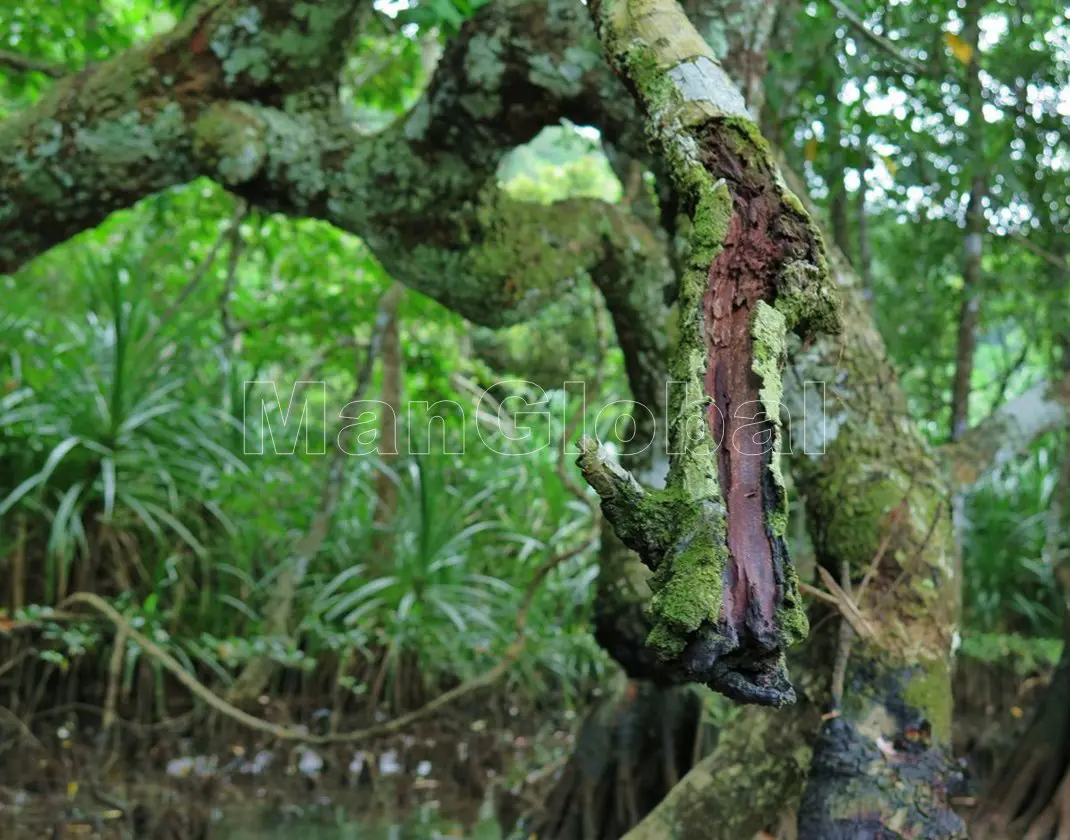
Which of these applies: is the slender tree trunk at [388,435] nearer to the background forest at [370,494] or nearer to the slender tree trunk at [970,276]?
the background forest at [370,494]

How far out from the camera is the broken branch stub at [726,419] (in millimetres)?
1000

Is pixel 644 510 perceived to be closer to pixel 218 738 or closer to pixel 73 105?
pixel 73 105

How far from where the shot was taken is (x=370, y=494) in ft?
20.4

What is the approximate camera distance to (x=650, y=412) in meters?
3.23

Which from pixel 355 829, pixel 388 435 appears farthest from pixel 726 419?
pixel 388 435

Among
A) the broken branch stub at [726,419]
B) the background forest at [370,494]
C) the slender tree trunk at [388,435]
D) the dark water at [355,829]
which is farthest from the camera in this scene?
the slender tree trunk at [388,435]

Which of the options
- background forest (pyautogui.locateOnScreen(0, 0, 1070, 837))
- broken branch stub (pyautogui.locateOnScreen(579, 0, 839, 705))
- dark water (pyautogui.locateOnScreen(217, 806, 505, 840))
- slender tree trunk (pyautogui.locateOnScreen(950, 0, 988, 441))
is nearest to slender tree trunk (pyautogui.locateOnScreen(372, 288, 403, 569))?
background forest (pyautogui.locateOnScreen(0, 0, 1070, 837))

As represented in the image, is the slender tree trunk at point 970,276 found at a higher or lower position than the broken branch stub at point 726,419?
higher

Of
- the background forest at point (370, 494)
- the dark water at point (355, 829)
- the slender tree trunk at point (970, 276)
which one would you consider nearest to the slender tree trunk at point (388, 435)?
the background forest at point (370, 494)

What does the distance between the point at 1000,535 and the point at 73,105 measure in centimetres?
535

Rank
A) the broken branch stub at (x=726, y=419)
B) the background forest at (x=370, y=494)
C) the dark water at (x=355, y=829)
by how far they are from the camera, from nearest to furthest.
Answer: the broken branch stub at (x=726, y=419) → the dark water at (x=355, y=829) → the background forest at (x=370, y=494)

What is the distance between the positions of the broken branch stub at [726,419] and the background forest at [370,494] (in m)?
2.65

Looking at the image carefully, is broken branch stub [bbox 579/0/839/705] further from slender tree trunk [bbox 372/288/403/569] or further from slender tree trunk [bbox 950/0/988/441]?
slender tree trunk [bbox 372/288/403/569]

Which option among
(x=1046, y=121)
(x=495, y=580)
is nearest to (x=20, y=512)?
(x=495, y=580)
